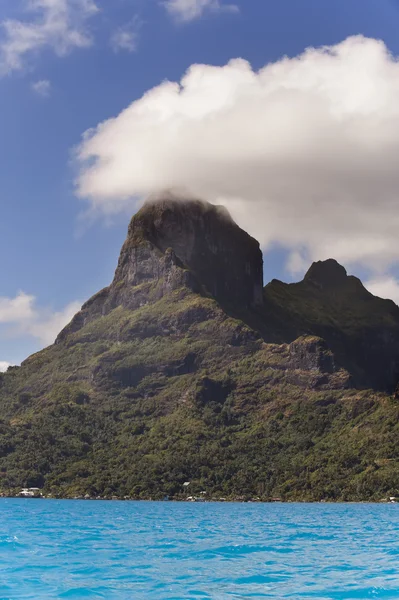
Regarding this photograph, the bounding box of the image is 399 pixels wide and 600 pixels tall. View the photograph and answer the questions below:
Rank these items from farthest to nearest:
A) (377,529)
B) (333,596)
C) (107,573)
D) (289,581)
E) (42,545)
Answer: (377,529) → (42,545) → (107,573) → (289,581) → (333,596)

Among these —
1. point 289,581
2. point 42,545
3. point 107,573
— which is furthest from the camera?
point 42,545

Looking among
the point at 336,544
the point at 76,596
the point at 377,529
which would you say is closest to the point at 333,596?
the point at 76,596

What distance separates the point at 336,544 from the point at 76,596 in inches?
1436

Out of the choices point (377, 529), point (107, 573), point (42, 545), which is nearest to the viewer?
point (107, 573)

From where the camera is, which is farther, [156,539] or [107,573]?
[156,539]

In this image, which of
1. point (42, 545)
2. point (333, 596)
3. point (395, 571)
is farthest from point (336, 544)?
point (333, 596)

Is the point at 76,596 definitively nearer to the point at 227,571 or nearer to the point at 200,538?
the point at 227,571

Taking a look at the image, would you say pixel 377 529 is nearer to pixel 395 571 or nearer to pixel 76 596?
pixel 395 571

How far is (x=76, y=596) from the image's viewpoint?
3881 cm

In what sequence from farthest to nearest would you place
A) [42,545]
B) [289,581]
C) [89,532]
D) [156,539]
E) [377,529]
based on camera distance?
[377,529]
[89,532]
[156,539]
[42,545]
[289,581]

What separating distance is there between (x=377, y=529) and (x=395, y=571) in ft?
158

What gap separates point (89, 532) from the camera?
85.4 metres

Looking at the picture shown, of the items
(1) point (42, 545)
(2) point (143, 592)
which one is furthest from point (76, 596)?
(1) point (42, 545)

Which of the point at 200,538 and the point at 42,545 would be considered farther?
the point at 200,538
